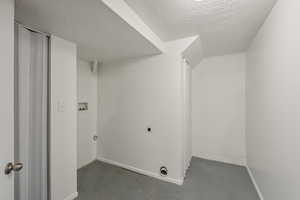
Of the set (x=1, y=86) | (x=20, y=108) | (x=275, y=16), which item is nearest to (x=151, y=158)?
(x=20, y=108)

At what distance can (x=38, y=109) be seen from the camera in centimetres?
145

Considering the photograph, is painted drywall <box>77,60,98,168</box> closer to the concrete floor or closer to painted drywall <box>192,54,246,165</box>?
the concrete floor

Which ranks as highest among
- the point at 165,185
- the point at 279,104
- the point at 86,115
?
the point at 279,104

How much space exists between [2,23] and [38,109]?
2.94 ft

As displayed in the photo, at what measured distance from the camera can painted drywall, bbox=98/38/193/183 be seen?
2141 millimetres

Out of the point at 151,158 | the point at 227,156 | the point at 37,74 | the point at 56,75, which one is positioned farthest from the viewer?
the point at 227,156

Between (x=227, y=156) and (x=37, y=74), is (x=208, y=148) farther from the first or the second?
(x=37, y=74)

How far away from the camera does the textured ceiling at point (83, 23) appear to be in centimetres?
112

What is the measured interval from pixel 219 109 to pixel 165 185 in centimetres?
195

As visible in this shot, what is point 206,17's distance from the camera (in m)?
1.58

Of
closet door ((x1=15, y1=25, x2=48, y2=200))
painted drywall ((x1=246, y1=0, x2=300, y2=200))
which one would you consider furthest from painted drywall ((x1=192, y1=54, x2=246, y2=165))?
closet door ((x1=15, y1=25, x2=48, y2=200))

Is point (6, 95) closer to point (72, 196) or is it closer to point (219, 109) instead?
point (72, 196)

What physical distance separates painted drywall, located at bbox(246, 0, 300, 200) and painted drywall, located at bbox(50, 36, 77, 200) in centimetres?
235

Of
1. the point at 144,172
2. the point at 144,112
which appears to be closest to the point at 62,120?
the point at 144,112
